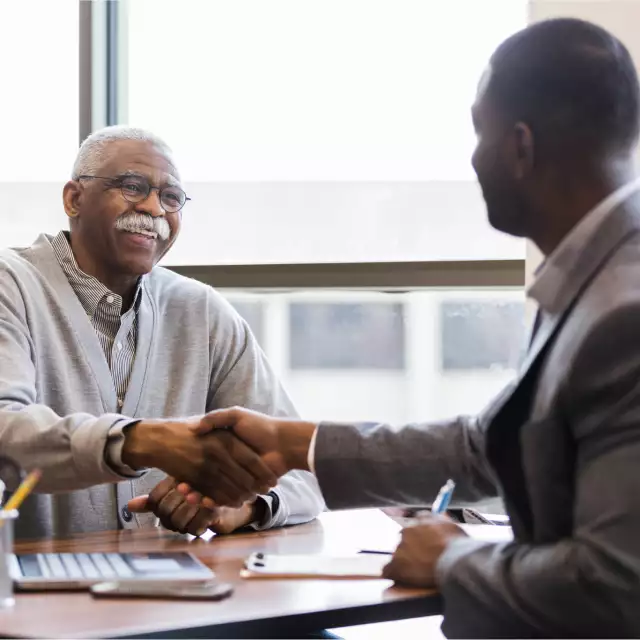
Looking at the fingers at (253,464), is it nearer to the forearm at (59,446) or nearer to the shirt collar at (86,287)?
the forearm at (59,446)

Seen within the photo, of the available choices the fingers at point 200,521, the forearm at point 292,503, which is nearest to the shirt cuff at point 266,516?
the forearm at point 292,503

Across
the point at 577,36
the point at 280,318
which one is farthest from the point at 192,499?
the point at 280,318

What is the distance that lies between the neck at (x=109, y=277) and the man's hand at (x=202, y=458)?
0.62m

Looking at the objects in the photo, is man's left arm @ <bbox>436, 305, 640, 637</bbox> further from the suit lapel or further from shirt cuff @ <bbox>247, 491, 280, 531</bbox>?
shirt cuff @ <bbox>247, 491, 280, 531</bbox>

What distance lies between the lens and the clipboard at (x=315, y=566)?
1.56 metres

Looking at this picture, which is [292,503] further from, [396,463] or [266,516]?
[396,463]

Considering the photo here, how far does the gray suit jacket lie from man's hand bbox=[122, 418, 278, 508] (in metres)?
0.63

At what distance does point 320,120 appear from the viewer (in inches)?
132

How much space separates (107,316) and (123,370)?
0.48 ft

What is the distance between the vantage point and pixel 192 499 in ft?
6.33

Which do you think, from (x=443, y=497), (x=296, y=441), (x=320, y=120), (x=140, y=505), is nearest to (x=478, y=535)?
(x=443, y=497)

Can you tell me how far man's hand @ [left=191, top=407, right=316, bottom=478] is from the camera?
6.04 ft

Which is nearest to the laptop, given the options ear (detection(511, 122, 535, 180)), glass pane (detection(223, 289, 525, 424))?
ear (detection(511, 122, 535, 180))

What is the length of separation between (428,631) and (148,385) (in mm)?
1111
